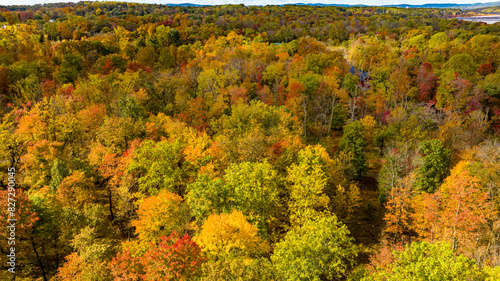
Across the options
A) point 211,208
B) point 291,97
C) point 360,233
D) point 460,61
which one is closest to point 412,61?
point 460,61

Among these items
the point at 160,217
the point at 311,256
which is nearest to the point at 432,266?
the point at 311,256

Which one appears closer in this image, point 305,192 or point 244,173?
point 244,173

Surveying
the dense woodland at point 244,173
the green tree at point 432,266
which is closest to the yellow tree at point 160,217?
the dense woodland at point 244,173

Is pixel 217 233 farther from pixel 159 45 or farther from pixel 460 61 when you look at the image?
pixel 159 45

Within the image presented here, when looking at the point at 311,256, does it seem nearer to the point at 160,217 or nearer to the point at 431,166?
the point at 160,217

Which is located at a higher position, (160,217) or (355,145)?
(355,145)

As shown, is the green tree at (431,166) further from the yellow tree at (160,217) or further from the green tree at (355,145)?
the yellow tree at (160,217)

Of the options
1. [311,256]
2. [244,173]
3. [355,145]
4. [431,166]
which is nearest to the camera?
[311,256]

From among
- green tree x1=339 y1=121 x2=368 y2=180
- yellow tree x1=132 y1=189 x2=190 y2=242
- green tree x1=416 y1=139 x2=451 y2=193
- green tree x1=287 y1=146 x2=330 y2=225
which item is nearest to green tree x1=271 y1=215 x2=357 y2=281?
green tree x1=287 y1=146 x2=330 y2=225

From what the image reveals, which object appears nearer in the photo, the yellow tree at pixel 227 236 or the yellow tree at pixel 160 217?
the yellow tree at pixel 227 236
